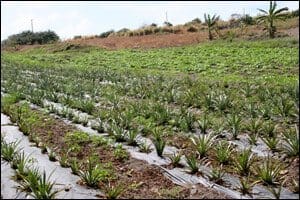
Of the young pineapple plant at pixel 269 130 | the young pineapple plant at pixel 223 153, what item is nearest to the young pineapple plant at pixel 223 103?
the young pineapple plant at pixel 269 130

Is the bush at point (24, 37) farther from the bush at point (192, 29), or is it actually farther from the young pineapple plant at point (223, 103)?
the bush at point (192, 29)

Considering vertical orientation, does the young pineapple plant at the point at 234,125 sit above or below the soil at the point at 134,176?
above

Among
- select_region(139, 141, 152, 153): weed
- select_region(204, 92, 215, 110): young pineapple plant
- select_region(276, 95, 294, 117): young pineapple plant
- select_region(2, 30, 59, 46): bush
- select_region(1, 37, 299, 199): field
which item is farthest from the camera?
select_region(204, 92, 215, 110): young pineapple plant

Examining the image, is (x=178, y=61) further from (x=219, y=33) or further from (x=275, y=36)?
(x=219, y=33)

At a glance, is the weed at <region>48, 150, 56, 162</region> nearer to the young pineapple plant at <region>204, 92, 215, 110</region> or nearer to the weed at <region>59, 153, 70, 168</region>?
the weed at <region>59, 153, 70, 168</region>

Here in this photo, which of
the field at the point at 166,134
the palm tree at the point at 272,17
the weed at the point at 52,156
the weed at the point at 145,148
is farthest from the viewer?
the palm tree at the point at 272,17

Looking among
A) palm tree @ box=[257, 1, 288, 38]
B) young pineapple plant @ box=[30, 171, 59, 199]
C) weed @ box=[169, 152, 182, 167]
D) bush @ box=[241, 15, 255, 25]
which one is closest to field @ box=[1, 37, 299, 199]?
weed @ box=[169, 152, 182, 167]

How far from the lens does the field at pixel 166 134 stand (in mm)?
4551

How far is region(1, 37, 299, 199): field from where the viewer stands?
4551mm

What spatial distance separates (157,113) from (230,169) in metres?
2.54

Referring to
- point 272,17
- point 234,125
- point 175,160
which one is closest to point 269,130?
point 234,125

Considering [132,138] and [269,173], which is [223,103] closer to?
[132,138]

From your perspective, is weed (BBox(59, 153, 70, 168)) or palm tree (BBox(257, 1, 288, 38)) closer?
weed (BBox(59, 153, 70, 168))

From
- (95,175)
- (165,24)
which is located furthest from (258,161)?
(165,24)
